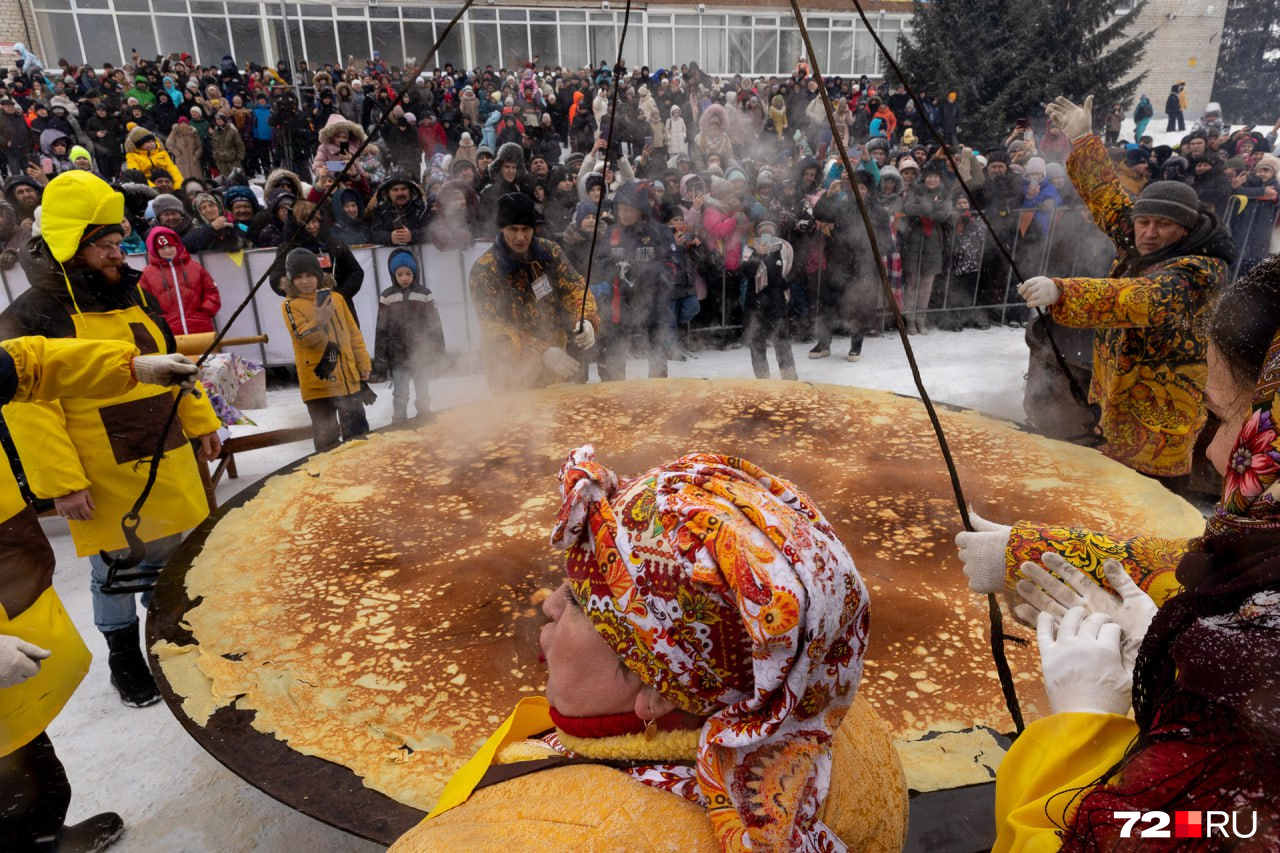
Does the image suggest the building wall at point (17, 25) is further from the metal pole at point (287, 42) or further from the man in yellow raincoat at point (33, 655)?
the man in yellow raincoat at point (33, 655)

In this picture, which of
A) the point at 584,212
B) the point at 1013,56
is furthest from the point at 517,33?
the point at 584,212

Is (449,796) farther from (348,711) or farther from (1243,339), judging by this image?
(1243,339)

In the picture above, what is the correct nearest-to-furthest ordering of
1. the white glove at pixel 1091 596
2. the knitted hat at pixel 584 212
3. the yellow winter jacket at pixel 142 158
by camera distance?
the white glove at pixel 1091 596
the knitted hat at pixel 584 212
the yellow winter jacket at pixel 142 158

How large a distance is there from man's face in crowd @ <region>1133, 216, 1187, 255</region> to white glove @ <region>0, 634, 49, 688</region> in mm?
4089

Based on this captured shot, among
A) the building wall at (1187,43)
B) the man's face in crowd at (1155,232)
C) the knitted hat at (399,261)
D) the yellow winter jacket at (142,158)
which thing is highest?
the building wall at (1187,43)

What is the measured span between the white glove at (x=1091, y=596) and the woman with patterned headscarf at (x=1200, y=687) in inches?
0.5

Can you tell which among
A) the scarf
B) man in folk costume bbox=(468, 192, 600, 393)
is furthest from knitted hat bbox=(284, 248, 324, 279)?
the scarf

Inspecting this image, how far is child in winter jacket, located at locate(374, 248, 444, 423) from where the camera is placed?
220 inches

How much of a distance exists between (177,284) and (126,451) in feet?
10.2

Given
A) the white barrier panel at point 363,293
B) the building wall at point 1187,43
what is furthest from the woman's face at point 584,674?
the building wall at point 1187,43

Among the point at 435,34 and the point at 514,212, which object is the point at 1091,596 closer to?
the point at 514,212

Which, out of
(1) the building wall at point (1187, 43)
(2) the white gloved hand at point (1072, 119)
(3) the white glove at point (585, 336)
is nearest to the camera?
(2) the white gloved hand at point (1072, 119)

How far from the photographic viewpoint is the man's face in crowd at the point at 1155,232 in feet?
10.2

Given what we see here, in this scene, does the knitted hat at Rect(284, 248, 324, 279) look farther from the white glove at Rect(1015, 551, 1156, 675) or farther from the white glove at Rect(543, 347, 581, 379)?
the white glove at Rect(1015, 551, 1156, 675)
